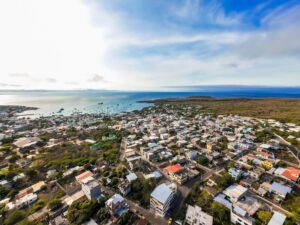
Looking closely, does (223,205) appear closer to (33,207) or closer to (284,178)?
(284,178)

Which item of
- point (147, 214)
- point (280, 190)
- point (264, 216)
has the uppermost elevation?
point (280, 190)

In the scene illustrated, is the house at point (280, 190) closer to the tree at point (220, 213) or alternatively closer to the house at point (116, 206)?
the tree at point (220, 213)

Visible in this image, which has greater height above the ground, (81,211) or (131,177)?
(81,211)

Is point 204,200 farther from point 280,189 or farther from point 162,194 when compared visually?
point 280,189

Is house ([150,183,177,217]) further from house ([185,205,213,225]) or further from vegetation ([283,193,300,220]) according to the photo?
vegetation ([283,193,300,220])

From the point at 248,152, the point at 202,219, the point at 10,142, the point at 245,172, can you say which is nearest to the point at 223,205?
the point at 202,219

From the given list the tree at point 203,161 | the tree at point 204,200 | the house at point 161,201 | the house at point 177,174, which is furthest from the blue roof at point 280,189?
the house at point 161,201

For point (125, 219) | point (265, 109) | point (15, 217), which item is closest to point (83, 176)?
point (15, 217)
